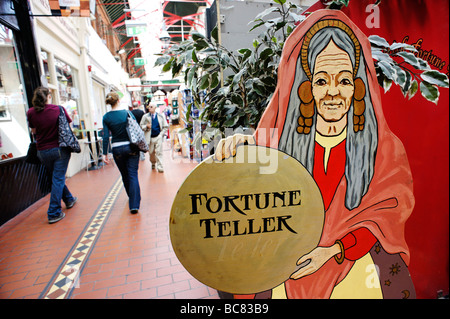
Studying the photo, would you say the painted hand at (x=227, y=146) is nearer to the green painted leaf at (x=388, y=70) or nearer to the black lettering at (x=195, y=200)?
the black lettering at (x=195, y=200)

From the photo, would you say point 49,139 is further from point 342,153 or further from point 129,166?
point 342,153

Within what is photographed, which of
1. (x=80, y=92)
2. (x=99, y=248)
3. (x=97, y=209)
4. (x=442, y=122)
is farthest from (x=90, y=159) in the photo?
(x=442, y=122)

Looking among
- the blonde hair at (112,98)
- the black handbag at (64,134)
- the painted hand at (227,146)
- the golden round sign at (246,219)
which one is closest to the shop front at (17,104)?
the black handbag at (64,134)

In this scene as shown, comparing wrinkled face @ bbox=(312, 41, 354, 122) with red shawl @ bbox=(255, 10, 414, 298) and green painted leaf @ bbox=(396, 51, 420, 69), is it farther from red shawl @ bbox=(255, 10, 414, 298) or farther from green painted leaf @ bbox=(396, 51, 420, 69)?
green painted leaf @ bbox=(396, 51, 420, 69)

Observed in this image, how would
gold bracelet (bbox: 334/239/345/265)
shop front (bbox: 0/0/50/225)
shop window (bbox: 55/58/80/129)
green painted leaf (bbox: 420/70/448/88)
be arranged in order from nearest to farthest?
1. green painted leaf (bbox: 420/70/448/88)
2. gold bracelet (bbox: 334/239/345/265)
3. shop front (bbox: 0/0/50/225)
4. shop window (bbox: 55/58/80/129)

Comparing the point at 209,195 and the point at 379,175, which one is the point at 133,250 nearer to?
the point at 209,195

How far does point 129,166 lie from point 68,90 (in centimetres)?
508

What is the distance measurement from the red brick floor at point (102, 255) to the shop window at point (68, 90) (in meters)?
3.44

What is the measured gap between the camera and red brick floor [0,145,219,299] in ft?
6.81

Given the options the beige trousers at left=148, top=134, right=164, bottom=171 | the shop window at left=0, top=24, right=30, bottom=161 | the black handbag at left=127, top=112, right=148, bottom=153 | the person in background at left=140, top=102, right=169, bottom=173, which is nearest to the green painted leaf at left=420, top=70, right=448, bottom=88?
the black handbag at left=127, top=112, right=148, bottom=153

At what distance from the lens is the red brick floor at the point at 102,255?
2074 millimetres
